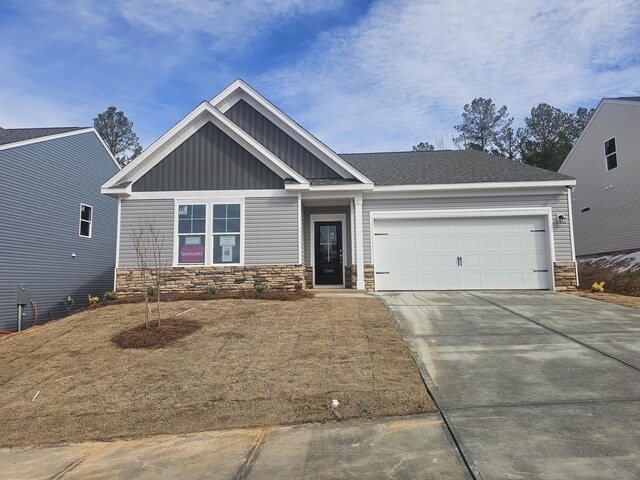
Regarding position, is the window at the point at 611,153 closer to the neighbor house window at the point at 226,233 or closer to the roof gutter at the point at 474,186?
the roof gutter at the point at 474,186

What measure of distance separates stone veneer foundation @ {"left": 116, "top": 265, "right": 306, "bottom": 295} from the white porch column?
184 centimetres

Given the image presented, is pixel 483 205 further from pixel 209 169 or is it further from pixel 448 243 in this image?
pixel 209 169

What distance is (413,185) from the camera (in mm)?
13391

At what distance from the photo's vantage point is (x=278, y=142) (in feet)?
46.4

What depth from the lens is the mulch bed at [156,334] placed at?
7812mm

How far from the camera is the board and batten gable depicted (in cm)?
1253

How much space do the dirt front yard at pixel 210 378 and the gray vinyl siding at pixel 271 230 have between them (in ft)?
10.9

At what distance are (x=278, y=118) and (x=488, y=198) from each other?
6.91m

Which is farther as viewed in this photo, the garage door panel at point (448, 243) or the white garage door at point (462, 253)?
the garage door panel at point (448, 243)

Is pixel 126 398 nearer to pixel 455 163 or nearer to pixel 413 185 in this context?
pixel 413 185

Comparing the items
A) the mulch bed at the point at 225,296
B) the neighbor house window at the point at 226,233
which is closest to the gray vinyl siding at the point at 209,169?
the neighbor house window at the point at 226,233

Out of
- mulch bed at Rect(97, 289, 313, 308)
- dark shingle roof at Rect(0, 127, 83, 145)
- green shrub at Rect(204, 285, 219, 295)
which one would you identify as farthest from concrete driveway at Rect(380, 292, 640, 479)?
dark shingle roof at Rect(0, 127, 83, 145)

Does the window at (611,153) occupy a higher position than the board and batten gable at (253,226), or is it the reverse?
the window at (611,153)

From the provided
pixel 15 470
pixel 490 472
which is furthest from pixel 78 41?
pixel 490 472
